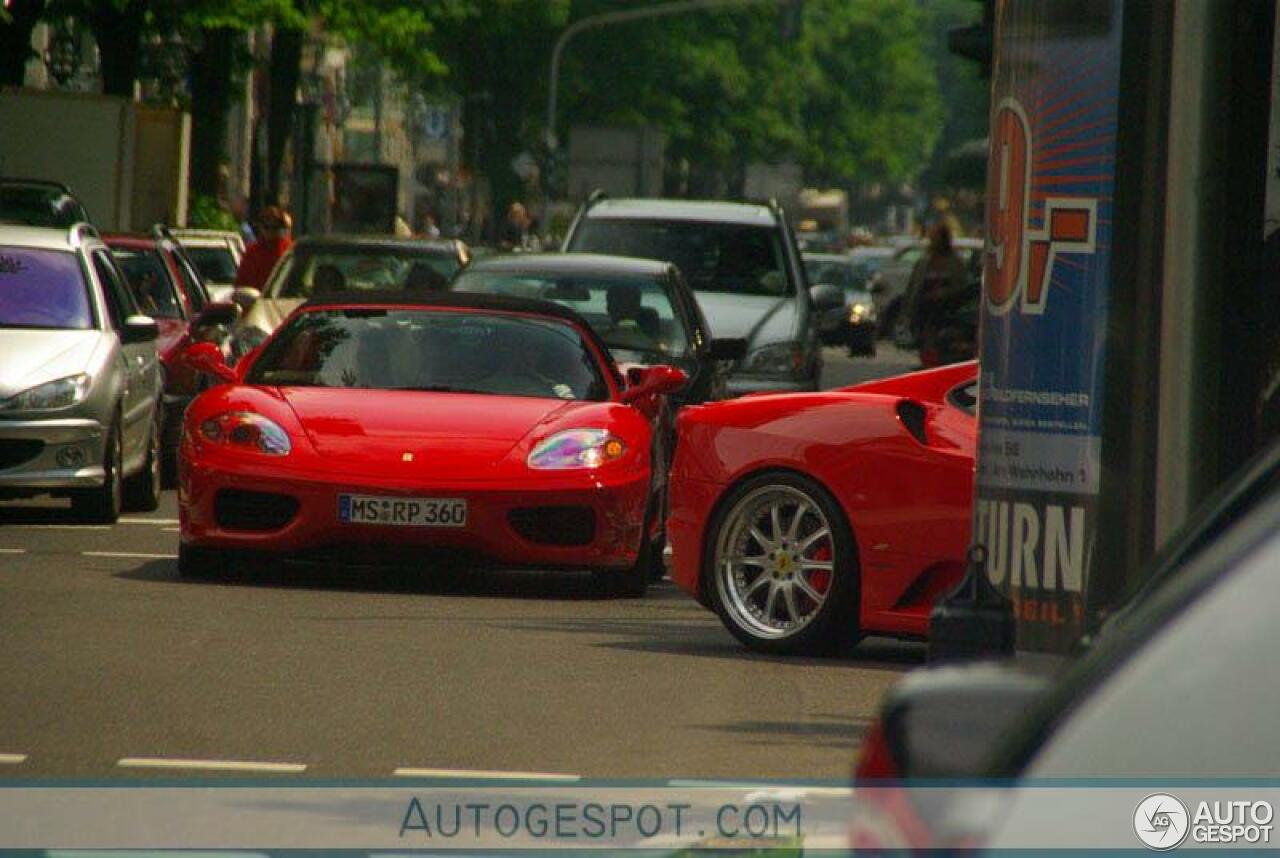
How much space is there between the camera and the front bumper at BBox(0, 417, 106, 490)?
15.6 m

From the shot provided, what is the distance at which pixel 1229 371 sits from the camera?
24.5 ft

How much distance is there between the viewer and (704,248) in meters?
24.2

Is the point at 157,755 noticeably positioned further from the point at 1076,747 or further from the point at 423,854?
the point at 1076,747

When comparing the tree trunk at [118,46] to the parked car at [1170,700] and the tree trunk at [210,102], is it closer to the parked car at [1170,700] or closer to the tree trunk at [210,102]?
the tree trunk at [210,102]

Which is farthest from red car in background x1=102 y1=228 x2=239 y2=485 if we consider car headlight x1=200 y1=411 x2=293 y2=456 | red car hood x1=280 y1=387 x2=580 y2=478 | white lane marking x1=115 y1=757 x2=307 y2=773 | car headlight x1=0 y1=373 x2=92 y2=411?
white lane marking x1=115 y1=757 x2=307 y2=773

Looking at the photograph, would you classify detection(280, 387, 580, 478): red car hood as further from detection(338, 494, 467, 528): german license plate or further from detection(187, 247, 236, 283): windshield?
detection(187, 247, 236, 283): windshield

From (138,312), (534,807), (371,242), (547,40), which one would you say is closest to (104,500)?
(138,312)

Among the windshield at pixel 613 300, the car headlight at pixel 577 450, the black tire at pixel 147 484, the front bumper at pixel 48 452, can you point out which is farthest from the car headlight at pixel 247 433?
the windshield at pixel 613 300

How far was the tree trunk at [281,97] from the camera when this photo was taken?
47.6 m

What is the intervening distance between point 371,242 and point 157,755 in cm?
1579

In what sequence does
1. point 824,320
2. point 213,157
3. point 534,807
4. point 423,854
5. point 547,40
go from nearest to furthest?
point 423,854, point 534,807, point 824,320, point 213,157, point 547,40

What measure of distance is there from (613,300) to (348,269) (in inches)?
194

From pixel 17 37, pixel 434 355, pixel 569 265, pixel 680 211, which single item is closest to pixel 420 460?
pixel 434 355

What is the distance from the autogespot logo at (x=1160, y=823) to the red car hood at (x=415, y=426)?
10337mm
